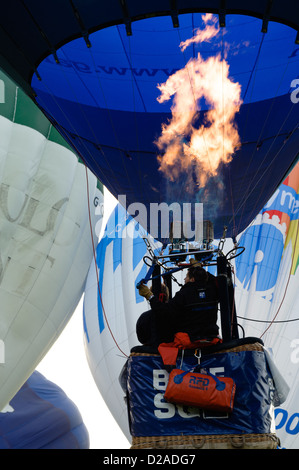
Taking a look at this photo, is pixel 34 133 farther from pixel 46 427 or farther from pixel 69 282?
pixel 46 427

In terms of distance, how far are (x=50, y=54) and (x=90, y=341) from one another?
536 centimetres

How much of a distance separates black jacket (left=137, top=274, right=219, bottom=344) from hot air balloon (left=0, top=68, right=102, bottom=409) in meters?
3.57

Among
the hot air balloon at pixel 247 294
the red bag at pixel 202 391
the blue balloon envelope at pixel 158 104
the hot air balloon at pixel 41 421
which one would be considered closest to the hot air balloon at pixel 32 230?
the hot air balloon at pixel 247 294

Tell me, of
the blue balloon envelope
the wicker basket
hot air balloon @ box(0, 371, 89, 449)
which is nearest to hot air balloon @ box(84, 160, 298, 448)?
hot air balloon @ box(0, 371, 89, 449)

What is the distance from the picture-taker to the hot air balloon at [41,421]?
8312 mm

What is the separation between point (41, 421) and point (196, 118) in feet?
19.0

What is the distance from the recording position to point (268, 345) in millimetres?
7574

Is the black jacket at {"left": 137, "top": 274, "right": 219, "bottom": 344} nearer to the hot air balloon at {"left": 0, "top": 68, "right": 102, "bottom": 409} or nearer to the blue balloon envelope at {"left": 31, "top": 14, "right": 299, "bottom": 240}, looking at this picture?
the blue balloon envelope at {"left": 31, "top": 14, "right": 299, "bottom": 240}

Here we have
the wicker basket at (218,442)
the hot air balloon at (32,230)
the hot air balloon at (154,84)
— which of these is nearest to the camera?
the wicker basket at (218,442)

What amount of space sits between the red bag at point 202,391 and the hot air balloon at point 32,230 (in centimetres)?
391

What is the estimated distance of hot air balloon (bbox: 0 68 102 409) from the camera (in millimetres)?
6996

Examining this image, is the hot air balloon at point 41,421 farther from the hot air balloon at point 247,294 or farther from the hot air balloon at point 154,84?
the hot air balloon at point 154,84

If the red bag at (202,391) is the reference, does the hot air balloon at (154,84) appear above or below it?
above
